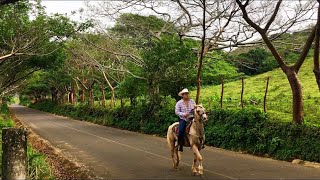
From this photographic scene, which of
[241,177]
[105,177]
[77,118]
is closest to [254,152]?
[241,177]

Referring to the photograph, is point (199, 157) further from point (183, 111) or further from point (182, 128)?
point (183, 111)

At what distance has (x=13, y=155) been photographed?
8023 mm

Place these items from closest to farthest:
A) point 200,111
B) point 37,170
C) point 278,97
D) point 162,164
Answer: point 37,170, point 200,111, point 162,164, point 278,97

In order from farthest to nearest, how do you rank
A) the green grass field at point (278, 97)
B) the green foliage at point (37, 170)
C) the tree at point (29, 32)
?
1. the tree at point (29, 32)
2. the green grass field at point (278, 97)
3. the green foliage at point (37, 170)

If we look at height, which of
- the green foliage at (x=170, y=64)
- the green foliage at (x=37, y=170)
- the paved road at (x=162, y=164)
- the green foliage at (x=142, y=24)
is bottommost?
the paved road at (x=162, y=164)

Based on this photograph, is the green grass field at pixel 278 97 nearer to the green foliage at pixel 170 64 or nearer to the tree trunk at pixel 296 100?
the tree trunk at pixel 296 100

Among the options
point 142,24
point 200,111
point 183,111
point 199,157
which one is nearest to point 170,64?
point 142,24

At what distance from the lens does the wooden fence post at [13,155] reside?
315 inches

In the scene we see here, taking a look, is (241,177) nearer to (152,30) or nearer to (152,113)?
(152,113)

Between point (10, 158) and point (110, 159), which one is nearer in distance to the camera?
point (10, 158)

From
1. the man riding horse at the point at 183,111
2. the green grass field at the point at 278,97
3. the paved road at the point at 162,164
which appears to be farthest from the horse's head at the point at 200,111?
the green grass field at the point at 278,97

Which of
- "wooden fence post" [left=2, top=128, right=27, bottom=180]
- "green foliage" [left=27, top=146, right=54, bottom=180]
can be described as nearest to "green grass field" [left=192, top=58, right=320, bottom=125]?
"green foliage" [left=27, top=146, right=54, bottom=180]

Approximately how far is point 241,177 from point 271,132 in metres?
4.79

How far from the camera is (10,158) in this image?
8.02 metres
